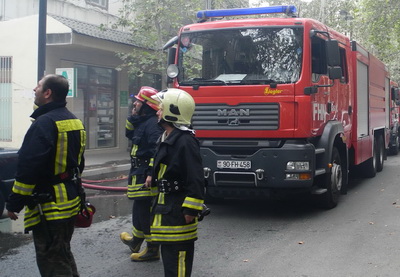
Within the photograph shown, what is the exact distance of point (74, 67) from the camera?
A: 17141 millimetres

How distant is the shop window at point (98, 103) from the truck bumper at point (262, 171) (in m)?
10.7

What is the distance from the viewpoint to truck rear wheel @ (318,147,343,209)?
8.59m

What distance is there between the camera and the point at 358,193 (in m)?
10.7

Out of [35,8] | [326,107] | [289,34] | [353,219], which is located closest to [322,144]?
[326,107]

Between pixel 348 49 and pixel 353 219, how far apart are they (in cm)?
352

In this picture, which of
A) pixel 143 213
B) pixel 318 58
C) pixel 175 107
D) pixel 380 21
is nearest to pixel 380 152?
pixel 318 58

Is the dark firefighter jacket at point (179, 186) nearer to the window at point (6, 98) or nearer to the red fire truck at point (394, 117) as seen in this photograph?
the window at point (6, 98)

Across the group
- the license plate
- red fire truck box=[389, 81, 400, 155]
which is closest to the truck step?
the license plate

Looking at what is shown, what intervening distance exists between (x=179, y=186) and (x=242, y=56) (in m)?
4.62

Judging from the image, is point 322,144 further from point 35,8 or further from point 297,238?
point 35,8

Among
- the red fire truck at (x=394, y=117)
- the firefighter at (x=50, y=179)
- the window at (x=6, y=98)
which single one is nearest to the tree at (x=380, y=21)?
the red fire truck at (x=394, y=117)

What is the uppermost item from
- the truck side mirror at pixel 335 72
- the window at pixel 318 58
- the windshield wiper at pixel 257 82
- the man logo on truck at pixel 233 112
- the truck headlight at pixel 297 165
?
the window at pixel 318 58

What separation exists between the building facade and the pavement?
361 mm

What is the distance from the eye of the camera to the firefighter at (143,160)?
18.6ft
